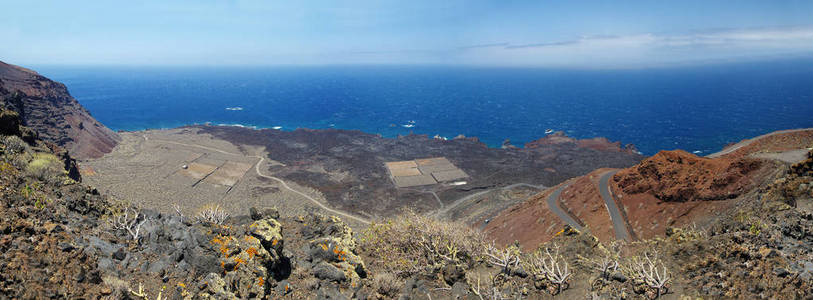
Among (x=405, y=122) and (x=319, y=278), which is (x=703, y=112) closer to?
(x=405, y=122)

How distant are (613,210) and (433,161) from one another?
39.0 metres

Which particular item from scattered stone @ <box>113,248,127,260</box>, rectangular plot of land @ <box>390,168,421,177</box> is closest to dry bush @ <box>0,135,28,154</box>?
scattered stone @ <box>113,248,127,260</box>

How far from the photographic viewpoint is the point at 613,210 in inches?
1051

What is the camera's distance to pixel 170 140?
234ft

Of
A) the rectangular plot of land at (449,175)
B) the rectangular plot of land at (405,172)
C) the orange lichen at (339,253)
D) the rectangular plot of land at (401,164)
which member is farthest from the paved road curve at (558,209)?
the rectangular plot of land at (401,164)

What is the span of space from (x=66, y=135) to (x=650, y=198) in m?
80.8

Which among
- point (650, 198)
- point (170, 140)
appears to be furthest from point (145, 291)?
point (170, 140)

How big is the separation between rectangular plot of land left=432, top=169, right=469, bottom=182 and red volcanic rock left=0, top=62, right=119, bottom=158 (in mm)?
56047

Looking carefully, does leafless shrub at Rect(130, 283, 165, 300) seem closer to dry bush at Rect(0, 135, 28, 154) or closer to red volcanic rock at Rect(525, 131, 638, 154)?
dry bush at Rect(0, 135, 28, 154)

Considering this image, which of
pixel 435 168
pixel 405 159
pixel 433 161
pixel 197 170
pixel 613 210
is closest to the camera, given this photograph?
pixel 613 210

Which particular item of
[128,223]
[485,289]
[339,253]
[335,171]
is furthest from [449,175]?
[128,223]

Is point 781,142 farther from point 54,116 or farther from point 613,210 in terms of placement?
point 54,116

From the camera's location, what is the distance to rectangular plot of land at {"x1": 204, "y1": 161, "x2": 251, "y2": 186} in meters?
50.5

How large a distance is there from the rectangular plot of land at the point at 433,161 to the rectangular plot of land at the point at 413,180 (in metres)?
6.98
